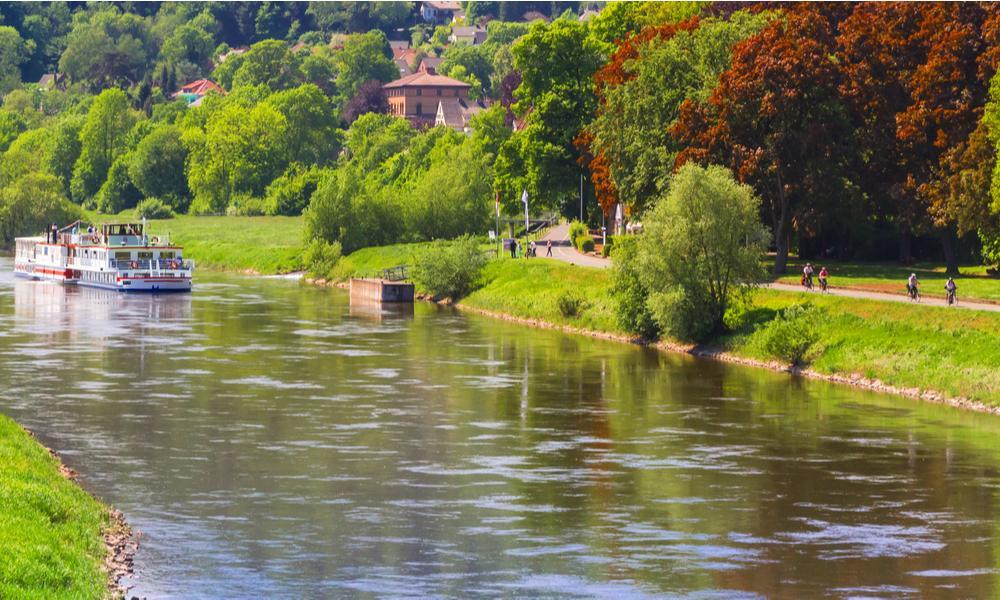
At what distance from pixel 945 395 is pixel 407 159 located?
405 ft

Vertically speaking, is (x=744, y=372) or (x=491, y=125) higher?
(x=491, y=125)

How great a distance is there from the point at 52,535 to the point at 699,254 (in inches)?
2001

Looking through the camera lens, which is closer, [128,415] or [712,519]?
[712,519]

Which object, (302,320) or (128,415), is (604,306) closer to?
(302,320)

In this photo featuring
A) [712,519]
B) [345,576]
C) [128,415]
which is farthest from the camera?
[128,415]

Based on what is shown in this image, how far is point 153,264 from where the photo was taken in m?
131

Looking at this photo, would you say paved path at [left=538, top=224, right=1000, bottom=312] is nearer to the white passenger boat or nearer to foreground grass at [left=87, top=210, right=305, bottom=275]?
foreground grass at [left=87, top=210, right=305, bottom=275]

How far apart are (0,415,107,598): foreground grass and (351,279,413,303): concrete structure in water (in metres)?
66.5

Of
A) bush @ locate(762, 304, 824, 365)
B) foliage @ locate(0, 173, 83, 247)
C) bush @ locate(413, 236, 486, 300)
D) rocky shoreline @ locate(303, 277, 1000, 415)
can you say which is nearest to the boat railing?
bush @ locate(413, 236, 486, 300)

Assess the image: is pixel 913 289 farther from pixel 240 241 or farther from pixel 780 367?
pixel 240 241

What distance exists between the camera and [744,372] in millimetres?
75938

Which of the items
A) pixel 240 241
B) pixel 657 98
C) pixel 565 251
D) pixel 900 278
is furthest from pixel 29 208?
pixel 900 278

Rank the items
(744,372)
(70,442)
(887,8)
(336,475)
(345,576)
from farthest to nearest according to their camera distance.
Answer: (887,8) → (744,372) → (70,442) → (336,475) → (345,576)

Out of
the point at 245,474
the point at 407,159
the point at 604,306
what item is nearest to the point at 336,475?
the point at 245,474
